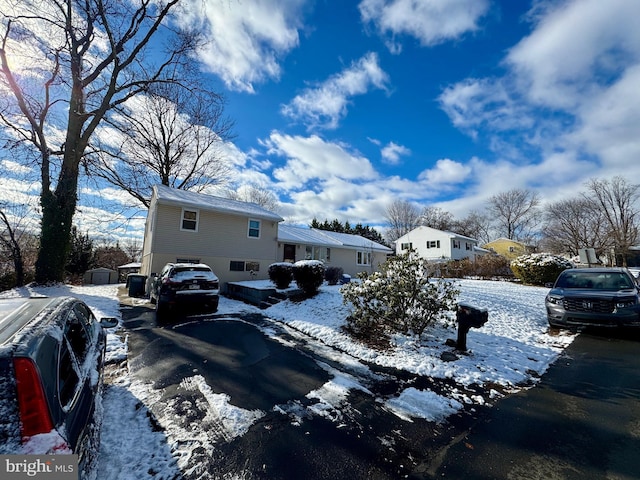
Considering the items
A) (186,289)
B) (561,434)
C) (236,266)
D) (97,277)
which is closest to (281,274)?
(186,289)

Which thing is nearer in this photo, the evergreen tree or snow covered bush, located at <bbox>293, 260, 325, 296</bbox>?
snow covered bush, located at <bbox>293, 260, 325, 296</bbox>

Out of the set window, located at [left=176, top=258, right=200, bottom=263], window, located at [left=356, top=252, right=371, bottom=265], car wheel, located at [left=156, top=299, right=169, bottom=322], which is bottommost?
car wheel, located at [left=156, top=299, right=169, bottom=322]

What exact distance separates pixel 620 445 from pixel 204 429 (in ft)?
14.2

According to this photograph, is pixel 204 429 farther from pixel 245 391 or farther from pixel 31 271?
pixel 31 271

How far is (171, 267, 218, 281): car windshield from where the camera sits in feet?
27.9

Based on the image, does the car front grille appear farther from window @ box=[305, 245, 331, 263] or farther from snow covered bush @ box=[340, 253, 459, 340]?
window @ box=[305, 245, 331, 263]

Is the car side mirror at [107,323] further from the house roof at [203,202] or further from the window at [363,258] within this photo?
the window at [363,258]

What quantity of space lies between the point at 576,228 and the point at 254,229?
40.4m

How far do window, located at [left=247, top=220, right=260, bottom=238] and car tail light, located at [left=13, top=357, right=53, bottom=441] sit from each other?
14.9 metres

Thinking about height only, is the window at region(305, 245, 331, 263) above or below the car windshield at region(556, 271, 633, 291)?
above

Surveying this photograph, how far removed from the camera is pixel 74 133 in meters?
13.6

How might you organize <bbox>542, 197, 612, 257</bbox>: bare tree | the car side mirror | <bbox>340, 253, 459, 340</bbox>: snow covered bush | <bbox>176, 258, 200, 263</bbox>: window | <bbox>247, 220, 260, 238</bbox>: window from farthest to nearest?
<bbox>542, 197, 612, 257</bbox>: bare tree → <bbox>247, 220, 260, 238</bbox>: window → <bbox>176, 258, 200, 263</bbox>: window → <bbox>340, 253, 459, 340</bbox>: snow covered bush → the car side mirror

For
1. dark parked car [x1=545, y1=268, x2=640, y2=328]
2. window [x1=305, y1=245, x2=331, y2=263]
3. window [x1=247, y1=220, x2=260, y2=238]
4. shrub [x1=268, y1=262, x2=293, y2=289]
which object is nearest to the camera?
dark parked car [x1=545, y1=268, x2=640, y2=328]

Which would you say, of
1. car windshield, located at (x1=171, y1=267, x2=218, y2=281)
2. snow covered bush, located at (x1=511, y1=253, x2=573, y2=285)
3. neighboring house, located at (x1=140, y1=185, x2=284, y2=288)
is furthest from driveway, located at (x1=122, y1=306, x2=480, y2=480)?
snow covered bush, located at (x1=511, y1=253, x2=573, y2=285)
